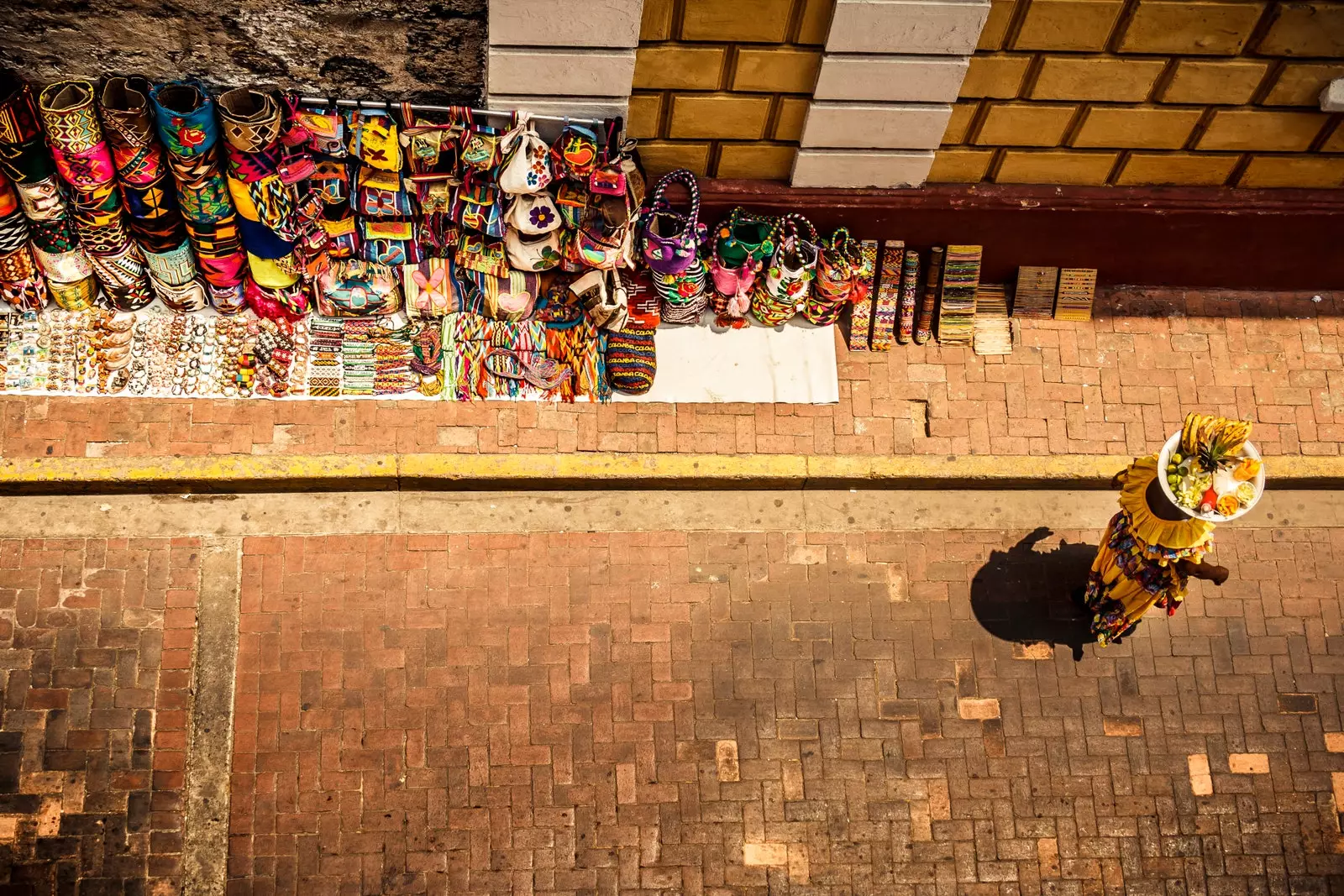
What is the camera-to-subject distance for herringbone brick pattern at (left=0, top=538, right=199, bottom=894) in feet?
21.5

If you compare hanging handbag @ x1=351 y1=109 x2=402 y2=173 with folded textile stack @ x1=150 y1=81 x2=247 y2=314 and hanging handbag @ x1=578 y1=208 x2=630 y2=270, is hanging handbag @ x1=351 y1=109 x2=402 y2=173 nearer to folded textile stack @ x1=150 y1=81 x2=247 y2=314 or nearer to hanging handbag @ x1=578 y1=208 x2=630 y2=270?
folded textile stack @ x1=150 y1=81 x2=247 y2=314

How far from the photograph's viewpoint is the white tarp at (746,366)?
25.1ft

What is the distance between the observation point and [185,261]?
23.0 ft

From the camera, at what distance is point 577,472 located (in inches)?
Answer: 291

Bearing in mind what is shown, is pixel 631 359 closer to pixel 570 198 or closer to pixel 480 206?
pixel 570 198

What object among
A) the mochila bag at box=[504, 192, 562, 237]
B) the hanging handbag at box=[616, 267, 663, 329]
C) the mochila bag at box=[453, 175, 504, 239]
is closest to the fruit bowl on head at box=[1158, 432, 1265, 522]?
the hanging handbag at box=[616, 267, 663, 329]

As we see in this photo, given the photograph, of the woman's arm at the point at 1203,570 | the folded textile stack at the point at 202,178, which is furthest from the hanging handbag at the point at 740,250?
the woman's arm at the point at 1203,570

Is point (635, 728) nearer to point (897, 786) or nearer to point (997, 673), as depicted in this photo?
point (897, 786)

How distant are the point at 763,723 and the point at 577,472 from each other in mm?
1913

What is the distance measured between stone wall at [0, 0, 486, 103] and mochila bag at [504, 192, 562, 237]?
2.37 ft

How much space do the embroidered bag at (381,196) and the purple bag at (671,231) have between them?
4.73 ft

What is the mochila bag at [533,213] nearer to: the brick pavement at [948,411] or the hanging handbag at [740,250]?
the hanging handbag at [740,250]

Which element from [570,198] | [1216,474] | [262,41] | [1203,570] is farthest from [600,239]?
[1203,570]

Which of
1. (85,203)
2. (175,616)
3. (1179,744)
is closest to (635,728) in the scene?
(175,616)
